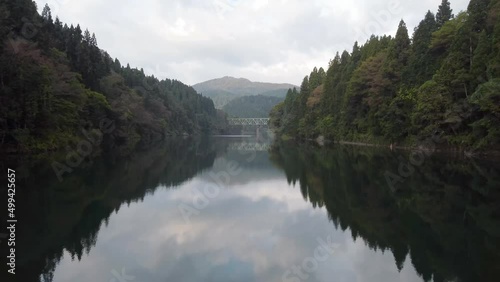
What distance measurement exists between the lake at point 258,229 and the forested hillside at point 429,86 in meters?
13.8

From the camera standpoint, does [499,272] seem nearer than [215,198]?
Yes

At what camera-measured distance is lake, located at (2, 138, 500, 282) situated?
823 centimetres

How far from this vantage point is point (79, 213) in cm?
1305

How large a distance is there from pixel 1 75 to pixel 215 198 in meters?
20.7

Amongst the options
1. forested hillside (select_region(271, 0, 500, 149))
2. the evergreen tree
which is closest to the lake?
forested hillside (select_region(271, 0, 500, 149))

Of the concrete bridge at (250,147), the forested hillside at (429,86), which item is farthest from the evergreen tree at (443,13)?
the concrete bridge at (250,147)

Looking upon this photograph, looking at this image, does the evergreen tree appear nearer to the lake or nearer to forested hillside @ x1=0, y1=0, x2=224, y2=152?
the lake

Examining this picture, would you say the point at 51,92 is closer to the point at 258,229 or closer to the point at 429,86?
the point at 258,229

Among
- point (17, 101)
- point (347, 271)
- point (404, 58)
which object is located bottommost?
point (347, 271)

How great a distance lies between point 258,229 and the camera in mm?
11711

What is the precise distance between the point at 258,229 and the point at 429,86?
31.3 meters

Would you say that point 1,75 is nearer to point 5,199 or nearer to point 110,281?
point 5,199

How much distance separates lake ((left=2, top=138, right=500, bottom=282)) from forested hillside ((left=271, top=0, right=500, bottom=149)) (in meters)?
13.8

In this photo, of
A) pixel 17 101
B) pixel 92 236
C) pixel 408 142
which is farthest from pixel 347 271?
pixel 408 142
